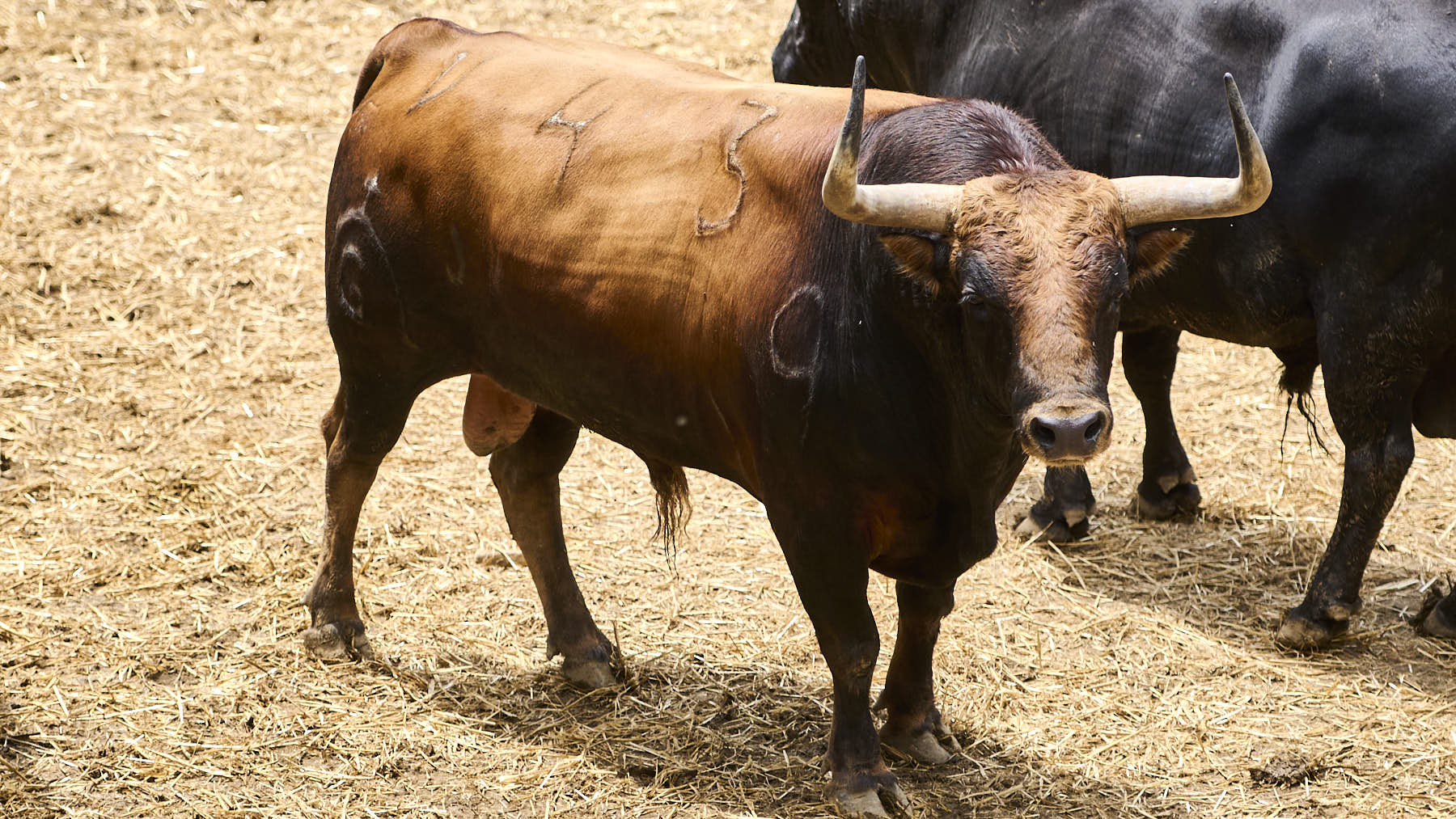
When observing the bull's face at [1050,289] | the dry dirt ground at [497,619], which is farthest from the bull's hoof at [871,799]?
the bull's face at [1050,289]

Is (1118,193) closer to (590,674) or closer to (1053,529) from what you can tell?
(590,674)

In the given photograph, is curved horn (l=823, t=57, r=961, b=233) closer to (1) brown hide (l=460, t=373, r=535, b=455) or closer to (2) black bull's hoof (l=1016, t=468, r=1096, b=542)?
(1) brown hide (l=460, t=373, r=535, b=455)

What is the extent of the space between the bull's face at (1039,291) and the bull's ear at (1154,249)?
0.14 metres

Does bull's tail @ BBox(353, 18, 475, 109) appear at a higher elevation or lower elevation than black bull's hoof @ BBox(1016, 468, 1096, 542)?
higher

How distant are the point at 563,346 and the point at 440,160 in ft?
2.50

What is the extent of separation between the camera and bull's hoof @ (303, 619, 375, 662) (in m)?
4.97

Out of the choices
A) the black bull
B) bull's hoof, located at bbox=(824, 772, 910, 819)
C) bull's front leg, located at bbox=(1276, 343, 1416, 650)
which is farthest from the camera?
bull's front leg, located at bbox=(1276, 343, 1416, 650)

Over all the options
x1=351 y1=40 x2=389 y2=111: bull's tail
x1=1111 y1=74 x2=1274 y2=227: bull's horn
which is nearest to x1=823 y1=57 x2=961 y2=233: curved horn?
x1=1111 y1=74 x2=1274 y2=227: bull's horn

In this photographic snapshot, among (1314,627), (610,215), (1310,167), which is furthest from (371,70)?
(1314,627)

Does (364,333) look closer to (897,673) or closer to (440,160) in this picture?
(440,160)

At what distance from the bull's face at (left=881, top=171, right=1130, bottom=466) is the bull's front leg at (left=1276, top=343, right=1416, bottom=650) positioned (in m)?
1.78

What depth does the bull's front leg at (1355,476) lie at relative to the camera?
4.79m

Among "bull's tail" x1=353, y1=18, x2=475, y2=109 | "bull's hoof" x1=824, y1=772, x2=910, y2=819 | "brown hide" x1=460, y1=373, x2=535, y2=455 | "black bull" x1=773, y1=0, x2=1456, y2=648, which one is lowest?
"bull's hoof" x1=824, y1=772, x2=910, y2=819

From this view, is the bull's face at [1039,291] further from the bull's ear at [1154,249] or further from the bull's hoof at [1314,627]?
the bull's hoof at [1314,627]
